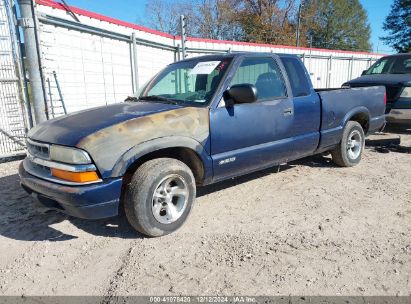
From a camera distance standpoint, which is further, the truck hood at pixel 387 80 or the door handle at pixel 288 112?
the truck hood at pixel 387 80

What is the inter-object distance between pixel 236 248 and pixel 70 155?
1.71 meters

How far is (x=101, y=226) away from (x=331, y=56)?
1617cm

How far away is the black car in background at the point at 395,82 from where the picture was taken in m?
7.58

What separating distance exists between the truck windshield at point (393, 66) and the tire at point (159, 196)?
7.83 m

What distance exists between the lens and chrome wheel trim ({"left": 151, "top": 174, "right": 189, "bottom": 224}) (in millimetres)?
3291

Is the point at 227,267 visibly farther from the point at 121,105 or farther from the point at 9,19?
the point at 9,19

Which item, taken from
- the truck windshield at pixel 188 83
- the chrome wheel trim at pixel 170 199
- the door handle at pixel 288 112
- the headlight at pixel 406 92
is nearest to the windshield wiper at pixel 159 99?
the truck windshield at pixel 188 83

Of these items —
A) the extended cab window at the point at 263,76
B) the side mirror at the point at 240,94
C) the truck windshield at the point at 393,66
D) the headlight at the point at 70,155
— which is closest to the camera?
the headlight at the point at 70,155

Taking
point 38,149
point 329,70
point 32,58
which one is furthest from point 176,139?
point 329,70

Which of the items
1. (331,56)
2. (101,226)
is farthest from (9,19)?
(331,56)

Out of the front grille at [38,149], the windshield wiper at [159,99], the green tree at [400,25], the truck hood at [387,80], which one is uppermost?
the green tree at [400,25]

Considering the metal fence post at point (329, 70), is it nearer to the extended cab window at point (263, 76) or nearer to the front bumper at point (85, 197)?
the extended cab window at point (263, 76)

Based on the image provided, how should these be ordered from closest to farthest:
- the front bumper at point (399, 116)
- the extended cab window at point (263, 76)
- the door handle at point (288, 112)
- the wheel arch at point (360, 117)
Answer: the extended cab window at point (263, 76) < the door handle at point (288, 112) < the wheel arch at point (360, 117) < the front bumper at point (399, 116)

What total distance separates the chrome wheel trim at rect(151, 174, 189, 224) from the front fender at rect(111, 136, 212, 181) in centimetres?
31
